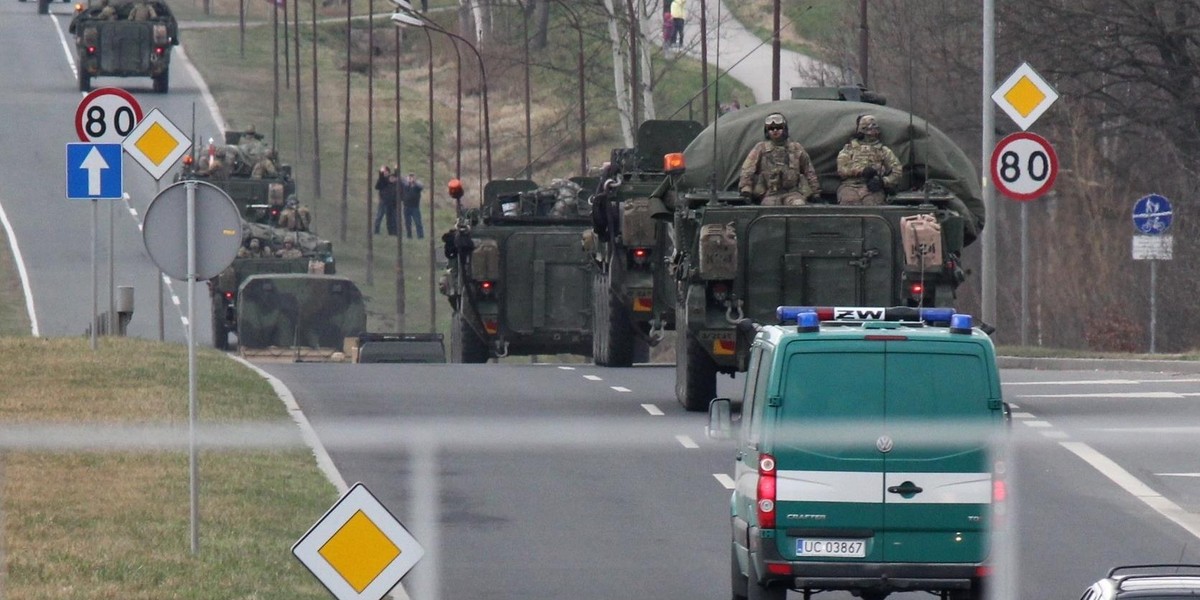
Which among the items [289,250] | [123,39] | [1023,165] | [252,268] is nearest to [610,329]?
[1023,165]

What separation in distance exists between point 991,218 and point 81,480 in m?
16.1

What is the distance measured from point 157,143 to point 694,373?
202 inches

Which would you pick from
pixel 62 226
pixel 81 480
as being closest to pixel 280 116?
pixel 62 226

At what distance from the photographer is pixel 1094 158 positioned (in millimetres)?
41500

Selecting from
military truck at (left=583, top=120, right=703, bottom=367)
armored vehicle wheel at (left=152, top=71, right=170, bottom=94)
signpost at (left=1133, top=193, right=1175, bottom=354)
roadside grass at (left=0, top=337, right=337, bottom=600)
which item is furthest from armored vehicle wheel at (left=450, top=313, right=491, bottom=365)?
armored vehicle wheel at (left=152, top=71, right=170, bottom=94)

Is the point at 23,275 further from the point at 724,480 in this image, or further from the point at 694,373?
the point at 724,480

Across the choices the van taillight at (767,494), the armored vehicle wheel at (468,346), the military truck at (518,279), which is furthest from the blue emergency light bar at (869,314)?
the armored vehicle wheel at (468,346)

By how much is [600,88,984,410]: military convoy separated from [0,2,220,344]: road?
61.9 feet

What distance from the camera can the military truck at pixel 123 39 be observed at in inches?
2554

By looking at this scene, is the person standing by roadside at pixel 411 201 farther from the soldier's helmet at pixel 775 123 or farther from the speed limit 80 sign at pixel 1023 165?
the soldier's helmet at pixel 775 123

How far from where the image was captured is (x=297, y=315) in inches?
1549

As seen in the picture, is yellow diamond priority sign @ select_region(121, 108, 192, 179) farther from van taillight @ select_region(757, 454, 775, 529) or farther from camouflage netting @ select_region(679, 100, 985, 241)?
van taillight @ select_region(757, 454, 775, 529)

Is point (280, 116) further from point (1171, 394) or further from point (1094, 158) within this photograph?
point (1171, 394)

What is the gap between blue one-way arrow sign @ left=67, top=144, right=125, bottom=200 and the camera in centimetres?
2242
